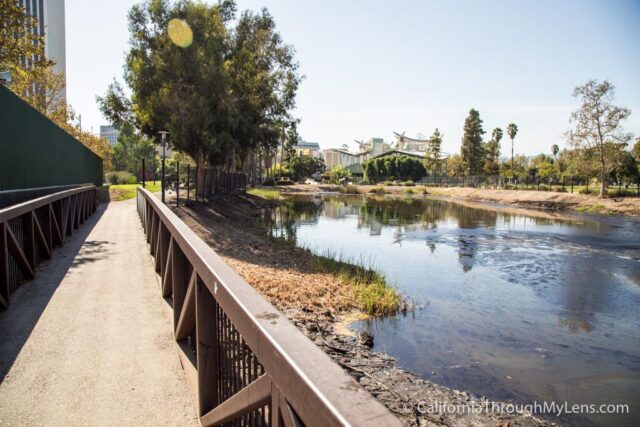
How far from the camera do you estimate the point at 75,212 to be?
45.6ft

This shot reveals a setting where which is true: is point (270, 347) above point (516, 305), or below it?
above

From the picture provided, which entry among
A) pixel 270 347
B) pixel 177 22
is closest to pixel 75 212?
pixel 270 347

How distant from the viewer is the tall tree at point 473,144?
7600 centimetres

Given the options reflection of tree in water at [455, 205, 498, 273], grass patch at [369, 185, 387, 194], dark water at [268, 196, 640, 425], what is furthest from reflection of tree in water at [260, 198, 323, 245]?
grass patch at [369, 185, 387, 194]

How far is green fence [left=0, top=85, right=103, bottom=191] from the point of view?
1080 cm

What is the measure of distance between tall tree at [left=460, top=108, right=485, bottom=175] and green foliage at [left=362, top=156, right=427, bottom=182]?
13.2m

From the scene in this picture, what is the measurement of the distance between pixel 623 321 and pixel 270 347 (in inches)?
461

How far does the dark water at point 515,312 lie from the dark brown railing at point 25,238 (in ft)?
19.3

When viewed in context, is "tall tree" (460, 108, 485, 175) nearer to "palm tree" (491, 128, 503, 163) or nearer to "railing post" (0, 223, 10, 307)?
"palm tree" (491, 128, 503, 163)

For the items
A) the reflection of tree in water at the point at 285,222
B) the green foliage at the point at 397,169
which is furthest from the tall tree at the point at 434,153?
the reflection of tree in water at the point at 285,222

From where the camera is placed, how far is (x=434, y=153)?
8844cm

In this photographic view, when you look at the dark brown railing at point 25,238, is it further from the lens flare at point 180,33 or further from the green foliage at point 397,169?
the green foliage at point 397,169

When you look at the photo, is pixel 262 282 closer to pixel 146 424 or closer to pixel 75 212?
pixel 75 212

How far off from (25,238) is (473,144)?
7618 centimetres
